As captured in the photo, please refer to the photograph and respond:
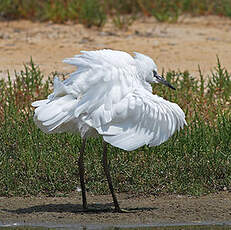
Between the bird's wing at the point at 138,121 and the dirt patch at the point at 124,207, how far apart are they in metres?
0.61

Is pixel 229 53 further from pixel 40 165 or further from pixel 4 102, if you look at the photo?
pixel 40 165

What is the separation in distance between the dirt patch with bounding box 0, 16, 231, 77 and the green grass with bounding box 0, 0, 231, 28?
6.2 inches

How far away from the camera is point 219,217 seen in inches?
215

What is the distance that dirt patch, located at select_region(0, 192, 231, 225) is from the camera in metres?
5.44

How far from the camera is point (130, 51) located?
10406 mm

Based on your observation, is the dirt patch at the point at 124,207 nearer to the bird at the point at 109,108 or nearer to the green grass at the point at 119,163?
the green grass at the point at 119,163

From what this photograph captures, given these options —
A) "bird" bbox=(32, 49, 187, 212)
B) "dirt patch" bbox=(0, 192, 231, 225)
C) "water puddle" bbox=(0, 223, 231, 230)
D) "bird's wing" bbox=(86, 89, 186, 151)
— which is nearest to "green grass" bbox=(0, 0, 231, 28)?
"dirt patch" bbox=(0, 192, 231, 225)

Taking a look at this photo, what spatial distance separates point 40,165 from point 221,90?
2.70 m

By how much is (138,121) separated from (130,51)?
5.24 m

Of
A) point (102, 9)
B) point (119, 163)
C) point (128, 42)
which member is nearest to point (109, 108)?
point (119, 163)

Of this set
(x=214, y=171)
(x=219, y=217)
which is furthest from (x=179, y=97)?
(x=219, y=217)

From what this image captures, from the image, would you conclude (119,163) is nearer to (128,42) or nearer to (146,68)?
(146,68)

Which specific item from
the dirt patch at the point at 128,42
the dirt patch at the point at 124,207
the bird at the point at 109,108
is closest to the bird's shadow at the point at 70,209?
the dirt patch at the point at 124,207

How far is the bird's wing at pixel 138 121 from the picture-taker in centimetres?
517
